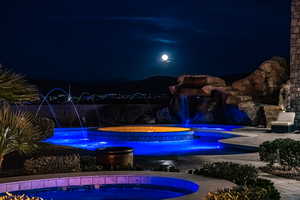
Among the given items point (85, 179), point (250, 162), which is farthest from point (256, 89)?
point (85, 179)

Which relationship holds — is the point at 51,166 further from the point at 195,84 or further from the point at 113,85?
the point at 113,85

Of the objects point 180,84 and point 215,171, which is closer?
point 215,171

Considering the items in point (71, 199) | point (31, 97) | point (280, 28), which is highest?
point (280, 28)

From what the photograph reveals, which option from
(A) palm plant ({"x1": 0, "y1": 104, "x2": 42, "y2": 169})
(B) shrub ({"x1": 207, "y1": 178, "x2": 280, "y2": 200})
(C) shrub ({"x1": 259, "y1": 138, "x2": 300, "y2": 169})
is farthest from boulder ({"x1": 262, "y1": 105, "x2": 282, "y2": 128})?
(A) palm plant ({"x1": 0, "y1": 104, "x2": 42, "y2": 169})

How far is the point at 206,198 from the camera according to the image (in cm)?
595

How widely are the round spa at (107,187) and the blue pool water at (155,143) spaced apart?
5.66m

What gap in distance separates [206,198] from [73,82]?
89.7m

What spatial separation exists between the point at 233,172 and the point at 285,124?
1094cm

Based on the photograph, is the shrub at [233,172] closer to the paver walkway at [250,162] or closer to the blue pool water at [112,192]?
the paver walkway at [250,162]

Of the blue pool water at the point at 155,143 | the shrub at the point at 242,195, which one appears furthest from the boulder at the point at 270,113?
the shrub at the point at 242,195

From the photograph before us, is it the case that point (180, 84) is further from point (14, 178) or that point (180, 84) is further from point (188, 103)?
point (14, 178)

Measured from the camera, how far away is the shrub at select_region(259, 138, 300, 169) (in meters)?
8.96

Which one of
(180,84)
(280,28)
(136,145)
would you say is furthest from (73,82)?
(136,145)

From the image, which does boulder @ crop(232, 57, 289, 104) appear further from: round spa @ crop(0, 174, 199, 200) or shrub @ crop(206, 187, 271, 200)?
shrub @ crop(206, 187, 271, 200)
